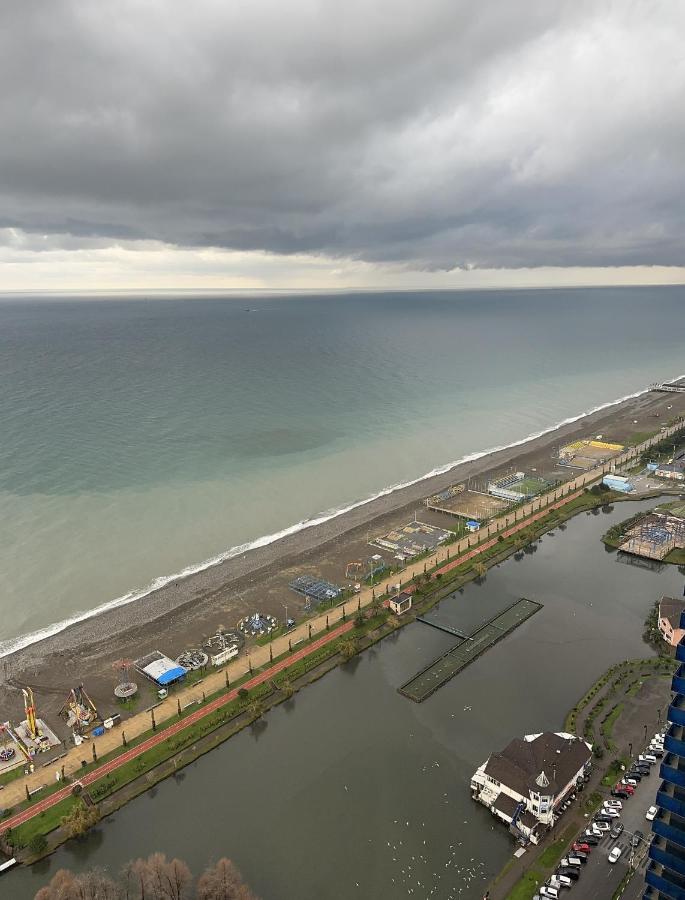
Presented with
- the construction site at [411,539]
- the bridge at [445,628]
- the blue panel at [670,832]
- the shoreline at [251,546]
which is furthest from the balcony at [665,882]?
the shoreline at [251,546]

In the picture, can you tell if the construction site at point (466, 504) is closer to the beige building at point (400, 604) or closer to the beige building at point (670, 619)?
the beige building at point (400, 604)

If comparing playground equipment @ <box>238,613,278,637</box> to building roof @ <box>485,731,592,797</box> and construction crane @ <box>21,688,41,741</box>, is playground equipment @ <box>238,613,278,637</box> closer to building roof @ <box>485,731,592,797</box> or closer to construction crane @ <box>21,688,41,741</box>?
construction crane @ <box>21,688,41,741</box>

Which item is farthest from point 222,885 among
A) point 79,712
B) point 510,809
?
point 79,712

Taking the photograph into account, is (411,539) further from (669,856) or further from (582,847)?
(669,856)

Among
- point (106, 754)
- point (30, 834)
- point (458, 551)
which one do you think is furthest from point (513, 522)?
point (30, 834)

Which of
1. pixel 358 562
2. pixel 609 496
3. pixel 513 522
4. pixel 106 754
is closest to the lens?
pixel 106 754

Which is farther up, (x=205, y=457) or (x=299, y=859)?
(x=205, y=457)

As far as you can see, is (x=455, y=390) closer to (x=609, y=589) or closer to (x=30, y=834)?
(x=609, y=589)
